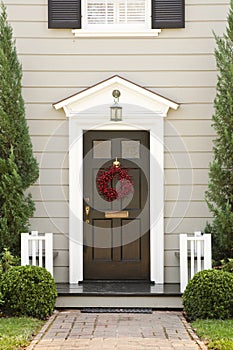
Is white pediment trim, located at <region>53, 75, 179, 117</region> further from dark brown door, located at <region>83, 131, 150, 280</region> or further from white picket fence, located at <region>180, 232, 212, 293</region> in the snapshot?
white picket fence, located at <region>180, 232, 212, 293</region>

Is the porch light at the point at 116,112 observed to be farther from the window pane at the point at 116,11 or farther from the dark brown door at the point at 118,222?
the window pane at the point at 116,11

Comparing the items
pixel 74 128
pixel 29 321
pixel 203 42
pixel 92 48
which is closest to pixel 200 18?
pixel 203 42

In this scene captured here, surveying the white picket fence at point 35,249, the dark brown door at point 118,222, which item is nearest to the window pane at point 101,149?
the dark brown door at point 118,222

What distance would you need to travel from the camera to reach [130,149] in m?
9.74

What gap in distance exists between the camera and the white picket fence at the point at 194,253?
888cm

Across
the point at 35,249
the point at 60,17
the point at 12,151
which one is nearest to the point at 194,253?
the point at 35,249

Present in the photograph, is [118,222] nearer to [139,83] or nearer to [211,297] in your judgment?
→ [139,83]

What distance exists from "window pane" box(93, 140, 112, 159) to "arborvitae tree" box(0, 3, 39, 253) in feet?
2.94

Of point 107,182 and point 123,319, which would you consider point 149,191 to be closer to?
point 107,182

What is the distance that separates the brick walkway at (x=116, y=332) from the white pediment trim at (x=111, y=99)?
8.51 feet

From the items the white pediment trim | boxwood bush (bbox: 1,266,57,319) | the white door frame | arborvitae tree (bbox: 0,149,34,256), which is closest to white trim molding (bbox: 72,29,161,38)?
the white pediment trim

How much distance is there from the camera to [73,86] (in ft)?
31.6

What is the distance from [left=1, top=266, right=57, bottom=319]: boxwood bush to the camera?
8203 mm

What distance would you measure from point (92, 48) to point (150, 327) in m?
3.78
